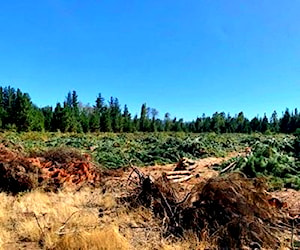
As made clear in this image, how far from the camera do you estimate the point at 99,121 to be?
54.2 m

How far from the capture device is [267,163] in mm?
11031

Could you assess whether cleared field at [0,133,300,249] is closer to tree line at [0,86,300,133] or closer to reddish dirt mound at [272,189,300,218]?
reddish dirt mound at [272,189,300,218]

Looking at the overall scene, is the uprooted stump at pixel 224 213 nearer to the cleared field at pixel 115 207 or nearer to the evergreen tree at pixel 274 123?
the cleared field at pixel 115 207

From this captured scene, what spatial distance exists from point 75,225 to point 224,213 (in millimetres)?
2714

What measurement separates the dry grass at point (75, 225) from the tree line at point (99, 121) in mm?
36102

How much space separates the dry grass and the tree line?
3610 cm

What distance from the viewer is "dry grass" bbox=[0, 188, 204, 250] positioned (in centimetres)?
512

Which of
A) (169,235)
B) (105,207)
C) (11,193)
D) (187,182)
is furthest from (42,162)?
(169,235)

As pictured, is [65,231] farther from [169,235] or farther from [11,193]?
[11,193]

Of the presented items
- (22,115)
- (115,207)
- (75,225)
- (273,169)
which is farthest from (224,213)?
(22,115)

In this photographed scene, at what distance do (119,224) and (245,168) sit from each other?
603 centimetres

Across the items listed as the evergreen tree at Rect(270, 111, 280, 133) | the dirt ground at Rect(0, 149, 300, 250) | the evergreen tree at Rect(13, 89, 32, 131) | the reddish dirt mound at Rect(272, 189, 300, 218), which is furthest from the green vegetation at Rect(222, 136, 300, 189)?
the evergreen tree at Rect(270, 111, 280, 133)

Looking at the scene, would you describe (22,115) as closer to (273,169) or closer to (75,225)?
(273,169)

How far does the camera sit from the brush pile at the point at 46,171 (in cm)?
916
